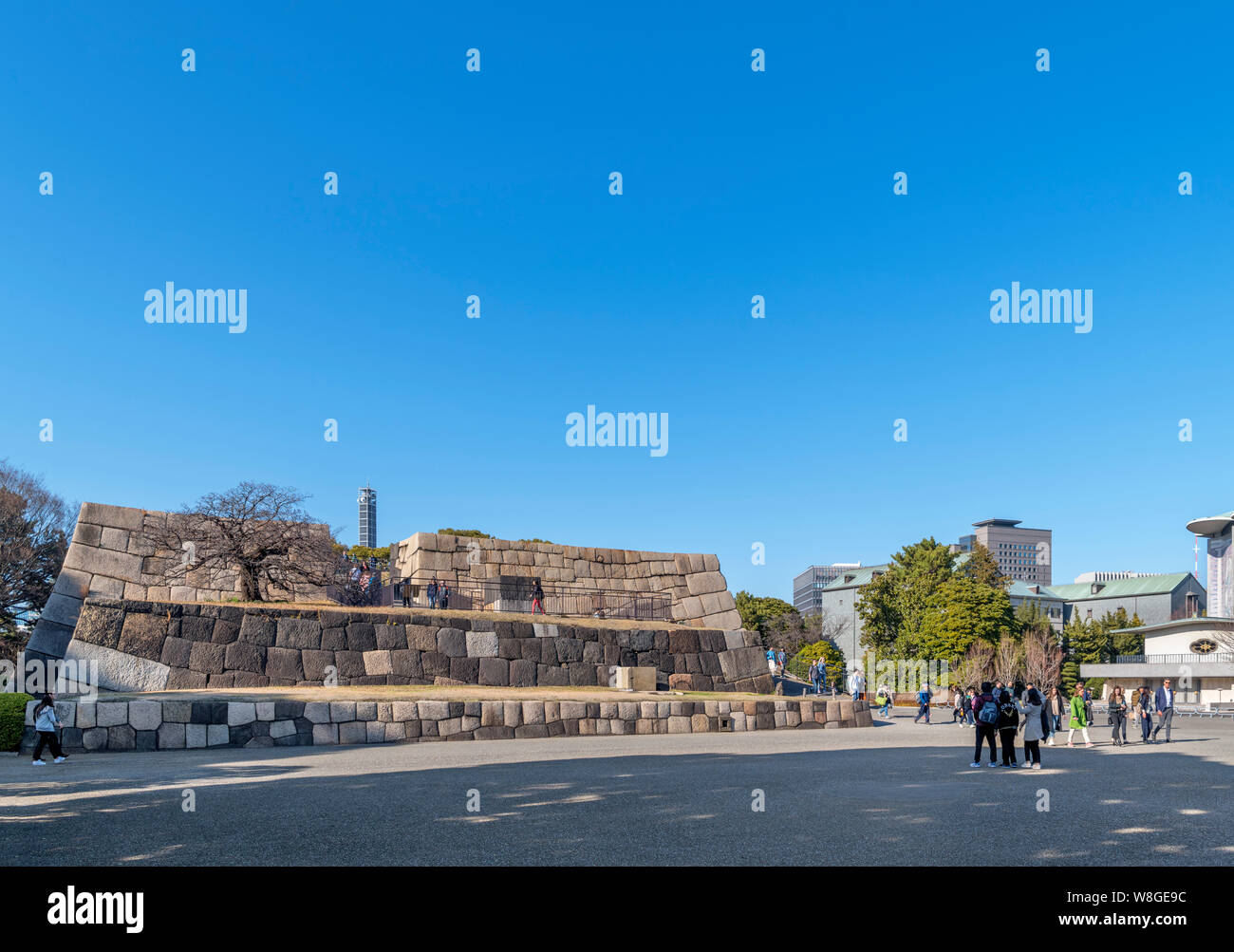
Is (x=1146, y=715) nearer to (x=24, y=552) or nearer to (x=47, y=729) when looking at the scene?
(x=47, y=729)

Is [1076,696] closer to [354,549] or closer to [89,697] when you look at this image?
[89,697]

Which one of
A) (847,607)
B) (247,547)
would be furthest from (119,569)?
(847,607)

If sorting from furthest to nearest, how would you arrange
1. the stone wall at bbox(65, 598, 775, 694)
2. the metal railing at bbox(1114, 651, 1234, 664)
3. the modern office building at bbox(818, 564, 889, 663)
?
1. the modern office building at bbox(818, 564, 889, 663)
2. the metal railing at bbox(1114, 651, 1234, 664)
3. the stone wall at bbox(65, 598, 775, 694)

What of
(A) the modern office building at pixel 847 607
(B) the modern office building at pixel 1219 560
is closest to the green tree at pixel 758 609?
(A) the modern office building at pixel 847 607

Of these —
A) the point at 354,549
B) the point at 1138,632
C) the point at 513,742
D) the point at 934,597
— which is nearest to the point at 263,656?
the point at 513,742

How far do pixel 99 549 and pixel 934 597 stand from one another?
52174 mm

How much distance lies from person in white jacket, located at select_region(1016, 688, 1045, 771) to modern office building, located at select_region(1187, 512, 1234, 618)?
69.4 metres

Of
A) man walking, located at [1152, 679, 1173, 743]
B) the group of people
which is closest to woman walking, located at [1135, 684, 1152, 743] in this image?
man walking, located at [1152, 679, 1173, 743]

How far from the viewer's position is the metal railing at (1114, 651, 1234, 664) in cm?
6225

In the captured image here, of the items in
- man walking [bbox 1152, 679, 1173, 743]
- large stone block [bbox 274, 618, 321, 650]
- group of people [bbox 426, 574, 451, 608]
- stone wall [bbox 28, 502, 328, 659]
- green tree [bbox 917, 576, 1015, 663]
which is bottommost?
green tree [bbox 917, 576, 1015, 663]

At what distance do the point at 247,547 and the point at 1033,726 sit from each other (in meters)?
19.8

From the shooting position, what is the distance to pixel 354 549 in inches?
2896

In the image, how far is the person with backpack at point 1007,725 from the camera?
1383 cm

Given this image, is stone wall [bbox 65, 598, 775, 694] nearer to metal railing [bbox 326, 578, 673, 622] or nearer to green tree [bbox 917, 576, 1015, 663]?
metal railing [bbox 326, 578, 673, 622]
